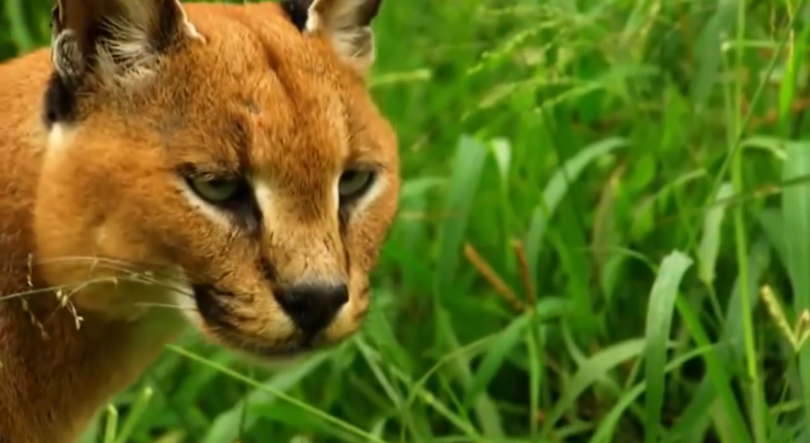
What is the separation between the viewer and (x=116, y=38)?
1.90 m

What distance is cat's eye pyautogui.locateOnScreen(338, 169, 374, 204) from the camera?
6.17 ft

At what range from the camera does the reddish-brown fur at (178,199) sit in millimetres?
1796

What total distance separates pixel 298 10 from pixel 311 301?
424 millimetres

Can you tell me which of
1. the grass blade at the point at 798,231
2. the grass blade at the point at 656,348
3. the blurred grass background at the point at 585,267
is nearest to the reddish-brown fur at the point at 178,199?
the blurred grass background at the point at 585,267

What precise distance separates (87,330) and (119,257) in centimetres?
22

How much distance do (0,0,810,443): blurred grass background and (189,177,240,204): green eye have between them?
0.61 metres

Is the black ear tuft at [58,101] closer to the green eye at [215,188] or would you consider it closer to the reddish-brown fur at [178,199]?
the reddish-brown fur at [178,199]

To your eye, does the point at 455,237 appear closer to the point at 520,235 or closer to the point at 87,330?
the point at 520,235

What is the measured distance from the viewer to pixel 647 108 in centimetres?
315

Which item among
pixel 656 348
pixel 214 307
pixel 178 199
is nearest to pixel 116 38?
pixel 178 199

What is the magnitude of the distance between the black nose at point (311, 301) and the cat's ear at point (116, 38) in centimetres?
29

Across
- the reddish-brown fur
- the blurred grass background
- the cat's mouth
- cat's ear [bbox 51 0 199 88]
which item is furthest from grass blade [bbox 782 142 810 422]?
cat's ear [bbox 51 0 199 88]

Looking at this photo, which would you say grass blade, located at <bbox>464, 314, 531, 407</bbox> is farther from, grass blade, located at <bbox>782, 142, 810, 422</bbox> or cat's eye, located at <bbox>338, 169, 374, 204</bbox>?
cat's eye, located at <bbox>338, 169, 374, 204</bbox>

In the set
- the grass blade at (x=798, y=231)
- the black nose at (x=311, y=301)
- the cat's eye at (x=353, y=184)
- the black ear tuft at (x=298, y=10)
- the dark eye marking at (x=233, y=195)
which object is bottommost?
the grass blade at (x=798, y=231)
